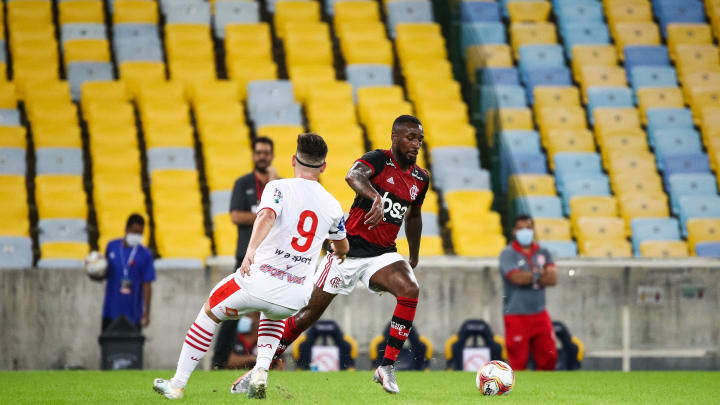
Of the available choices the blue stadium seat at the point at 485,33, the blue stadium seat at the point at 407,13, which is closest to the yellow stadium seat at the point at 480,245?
the blue stadium seat at the point at 485,33

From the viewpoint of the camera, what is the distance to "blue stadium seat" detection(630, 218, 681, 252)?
14.3m

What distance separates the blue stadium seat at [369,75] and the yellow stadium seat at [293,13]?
4.58 feet

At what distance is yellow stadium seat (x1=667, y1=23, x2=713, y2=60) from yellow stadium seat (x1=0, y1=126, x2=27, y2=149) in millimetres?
10187

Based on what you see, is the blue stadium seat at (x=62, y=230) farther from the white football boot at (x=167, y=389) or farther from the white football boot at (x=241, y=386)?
the white football boot at (x=167, y=389)

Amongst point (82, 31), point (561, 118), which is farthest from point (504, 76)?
point (82, 31)

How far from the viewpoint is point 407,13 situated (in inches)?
710

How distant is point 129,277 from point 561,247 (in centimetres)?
555

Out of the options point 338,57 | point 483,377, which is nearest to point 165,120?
point 338,57

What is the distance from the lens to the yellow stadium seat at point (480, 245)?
1362 centimetres

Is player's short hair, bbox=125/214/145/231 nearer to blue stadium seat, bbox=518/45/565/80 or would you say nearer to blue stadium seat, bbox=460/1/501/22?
blue stadium seat, bbox=518/45/565/80

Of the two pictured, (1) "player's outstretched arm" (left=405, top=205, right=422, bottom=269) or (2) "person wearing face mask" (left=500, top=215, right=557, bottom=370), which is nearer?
(1) "player's outstretched arm" (left=405, top=205, right=422, bottom=269)

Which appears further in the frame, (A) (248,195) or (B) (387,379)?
(A) (248,195)

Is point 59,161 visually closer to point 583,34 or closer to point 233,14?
point 233,14

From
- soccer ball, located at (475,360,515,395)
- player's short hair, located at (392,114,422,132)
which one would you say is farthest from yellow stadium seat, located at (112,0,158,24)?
soccer ball, located at (475,360,515,395)
